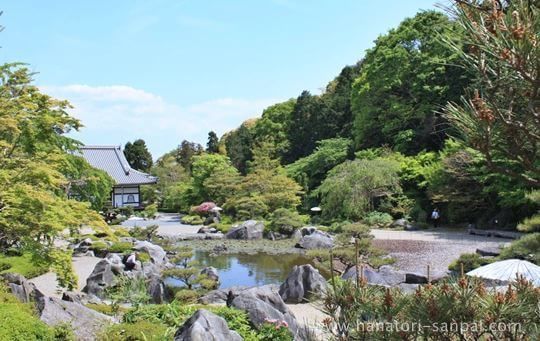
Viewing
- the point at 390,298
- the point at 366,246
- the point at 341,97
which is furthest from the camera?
the point at 341,97

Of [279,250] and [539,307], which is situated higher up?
[539,307]

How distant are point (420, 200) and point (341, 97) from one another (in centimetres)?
1434

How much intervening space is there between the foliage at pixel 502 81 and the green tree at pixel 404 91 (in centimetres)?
2240

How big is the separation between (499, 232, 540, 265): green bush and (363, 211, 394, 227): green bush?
417 inches

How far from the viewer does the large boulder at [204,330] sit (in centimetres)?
482

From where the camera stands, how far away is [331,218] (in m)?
22.8

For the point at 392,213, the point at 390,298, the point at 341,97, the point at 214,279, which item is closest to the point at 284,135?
the point at 341,97

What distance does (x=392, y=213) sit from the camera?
2180 centimetres

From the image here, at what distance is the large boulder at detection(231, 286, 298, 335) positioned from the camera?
6.56m

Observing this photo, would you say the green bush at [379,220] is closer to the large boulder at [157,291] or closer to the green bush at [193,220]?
→ the green bush at [193,220]

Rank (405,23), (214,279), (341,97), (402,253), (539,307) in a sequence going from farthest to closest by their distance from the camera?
(341,97), (405,23), (402,253), (214,279), (539,307)

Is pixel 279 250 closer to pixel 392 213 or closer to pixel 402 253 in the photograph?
pixel 402 253

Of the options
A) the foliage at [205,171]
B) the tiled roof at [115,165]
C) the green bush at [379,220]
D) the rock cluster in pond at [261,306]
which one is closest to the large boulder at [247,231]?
the green bush at [379,220]

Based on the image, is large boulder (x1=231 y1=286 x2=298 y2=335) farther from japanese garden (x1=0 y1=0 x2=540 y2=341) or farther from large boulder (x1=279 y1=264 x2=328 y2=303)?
large boulder (x1=279 y1=264 x2=328 y2=303)
